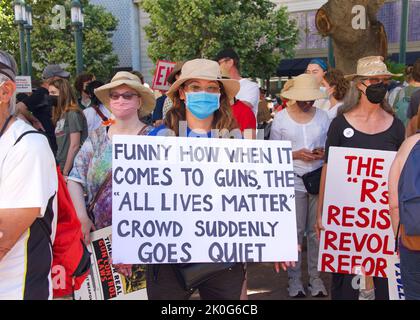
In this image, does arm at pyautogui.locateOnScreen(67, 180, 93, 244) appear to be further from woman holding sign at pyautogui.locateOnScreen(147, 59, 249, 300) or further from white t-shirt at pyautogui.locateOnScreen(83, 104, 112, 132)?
white t-shirt at pyautogui.locateOnScreen(83, 104, 112, 132)

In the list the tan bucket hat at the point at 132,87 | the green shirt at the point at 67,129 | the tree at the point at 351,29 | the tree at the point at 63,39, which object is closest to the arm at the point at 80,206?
the tan bucket hat at the point at 132,87

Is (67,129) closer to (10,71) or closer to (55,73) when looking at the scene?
(55,73)

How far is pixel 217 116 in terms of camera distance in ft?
10.2

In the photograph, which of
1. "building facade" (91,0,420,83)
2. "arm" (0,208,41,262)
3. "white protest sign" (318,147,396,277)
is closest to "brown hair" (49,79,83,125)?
"white protest sign" (318,147,396,277)

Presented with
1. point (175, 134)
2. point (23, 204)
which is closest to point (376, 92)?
point (175, 134)

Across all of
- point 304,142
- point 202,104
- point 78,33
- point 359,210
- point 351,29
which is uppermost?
point 78,33

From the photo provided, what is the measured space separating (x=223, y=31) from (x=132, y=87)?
19.0 meters

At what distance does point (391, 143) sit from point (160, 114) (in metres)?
3.42

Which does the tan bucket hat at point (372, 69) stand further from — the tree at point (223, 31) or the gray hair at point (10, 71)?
the tree at point (223, 31)

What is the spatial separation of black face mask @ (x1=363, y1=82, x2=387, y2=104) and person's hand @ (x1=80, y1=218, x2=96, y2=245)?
2.07 metres

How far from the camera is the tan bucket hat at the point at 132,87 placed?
10.9 feet

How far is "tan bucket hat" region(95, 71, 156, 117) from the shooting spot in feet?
10.9
